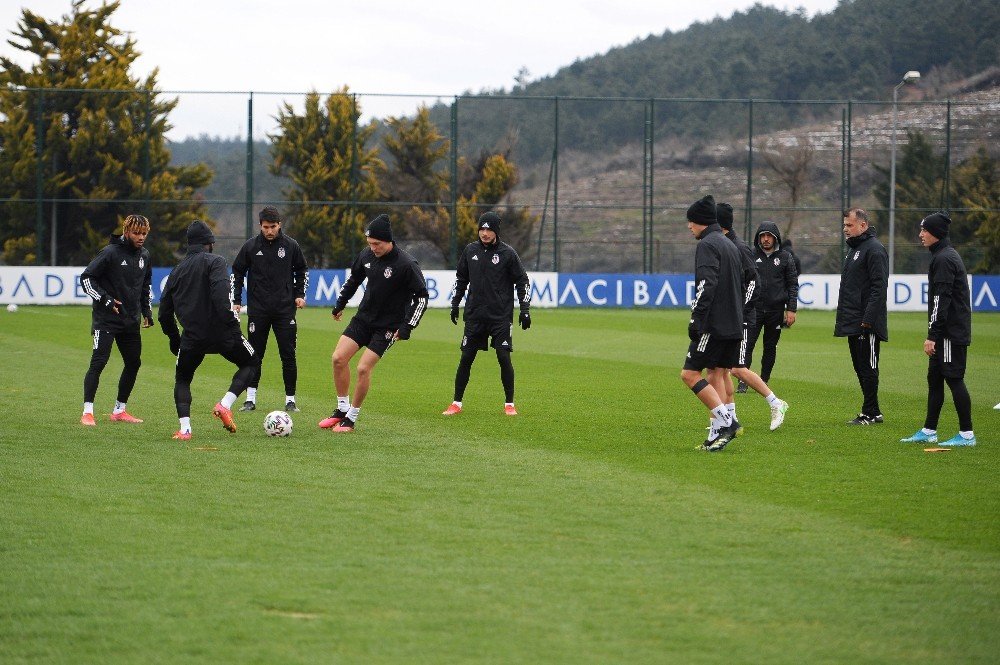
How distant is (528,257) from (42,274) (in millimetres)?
20813

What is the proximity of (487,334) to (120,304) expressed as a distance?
3.72m

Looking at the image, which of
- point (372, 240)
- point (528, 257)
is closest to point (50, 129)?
point (528, 257)

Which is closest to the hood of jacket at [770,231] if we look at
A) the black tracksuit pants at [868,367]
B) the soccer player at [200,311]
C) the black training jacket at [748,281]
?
the black training jacket at [748,281]

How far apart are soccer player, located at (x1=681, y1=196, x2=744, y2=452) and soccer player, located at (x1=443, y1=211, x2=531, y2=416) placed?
2912 millimetres

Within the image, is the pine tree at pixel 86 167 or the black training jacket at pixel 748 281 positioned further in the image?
the pine tree at pixel 86 167

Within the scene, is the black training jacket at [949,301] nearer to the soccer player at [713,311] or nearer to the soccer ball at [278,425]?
the soccer player at [713,311]

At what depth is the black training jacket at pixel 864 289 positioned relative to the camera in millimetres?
12172

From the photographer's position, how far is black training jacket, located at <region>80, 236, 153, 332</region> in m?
11.9

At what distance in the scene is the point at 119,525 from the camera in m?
7.36

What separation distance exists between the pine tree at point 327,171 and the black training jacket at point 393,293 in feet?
101

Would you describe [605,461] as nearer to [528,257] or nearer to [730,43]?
[528,257]

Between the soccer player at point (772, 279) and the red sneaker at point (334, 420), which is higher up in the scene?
the soccer player at point (772, 279)

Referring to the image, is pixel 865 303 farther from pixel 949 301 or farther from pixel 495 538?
pixel 495 538

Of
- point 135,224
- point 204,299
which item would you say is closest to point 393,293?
point 204,299
